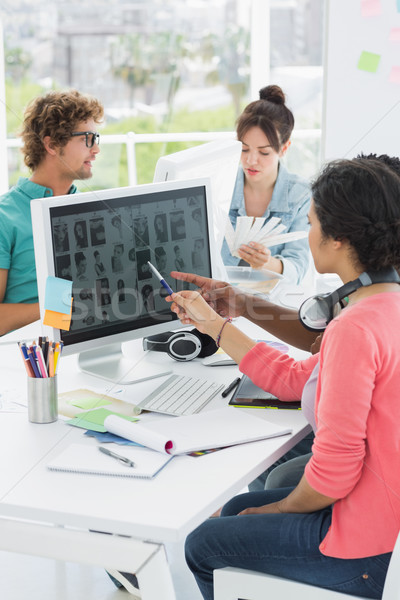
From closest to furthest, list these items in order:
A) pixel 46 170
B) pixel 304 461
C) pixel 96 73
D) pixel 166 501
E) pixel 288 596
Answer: pixel 166 501, pixel 288 596, pixel 304 461, pixel 46 170, pixel 96 73

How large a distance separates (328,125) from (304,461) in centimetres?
225

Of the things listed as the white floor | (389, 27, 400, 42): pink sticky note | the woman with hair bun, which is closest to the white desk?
the white floor

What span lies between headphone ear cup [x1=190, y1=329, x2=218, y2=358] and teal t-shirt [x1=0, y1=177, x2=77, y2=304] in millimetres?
688

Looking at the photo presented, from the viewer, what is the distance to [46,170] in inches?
96.3

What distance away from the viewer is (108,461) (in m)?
1.26

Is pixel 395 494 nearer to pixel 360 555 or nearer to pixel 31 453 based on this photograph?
pixel 360 555

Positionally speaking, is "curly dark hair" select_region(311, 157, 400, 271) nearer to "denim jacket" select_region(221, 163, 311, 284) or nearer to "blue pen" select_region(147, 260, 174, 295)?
"blue pen" select_region(147, 260, 174, 295)

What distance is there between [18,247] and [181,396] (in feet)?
3.04

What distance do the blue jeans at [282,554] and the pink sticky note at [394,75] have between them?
2.61 metres

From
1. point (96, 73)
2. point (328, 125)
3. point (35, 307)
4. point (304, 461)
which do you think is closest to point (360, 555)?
point (304, 461)

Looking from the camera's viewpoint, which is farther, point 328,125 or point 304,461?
point 328,125

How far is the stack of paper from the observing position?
8.04ft

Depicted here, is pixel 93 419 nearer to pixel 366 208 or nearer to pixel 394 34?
pixel 366 208

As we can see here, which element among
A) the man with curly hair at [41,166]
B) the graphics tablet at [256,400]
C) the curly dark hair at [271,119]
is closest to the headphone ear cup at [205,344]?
the graphics tablet at [256,400]
